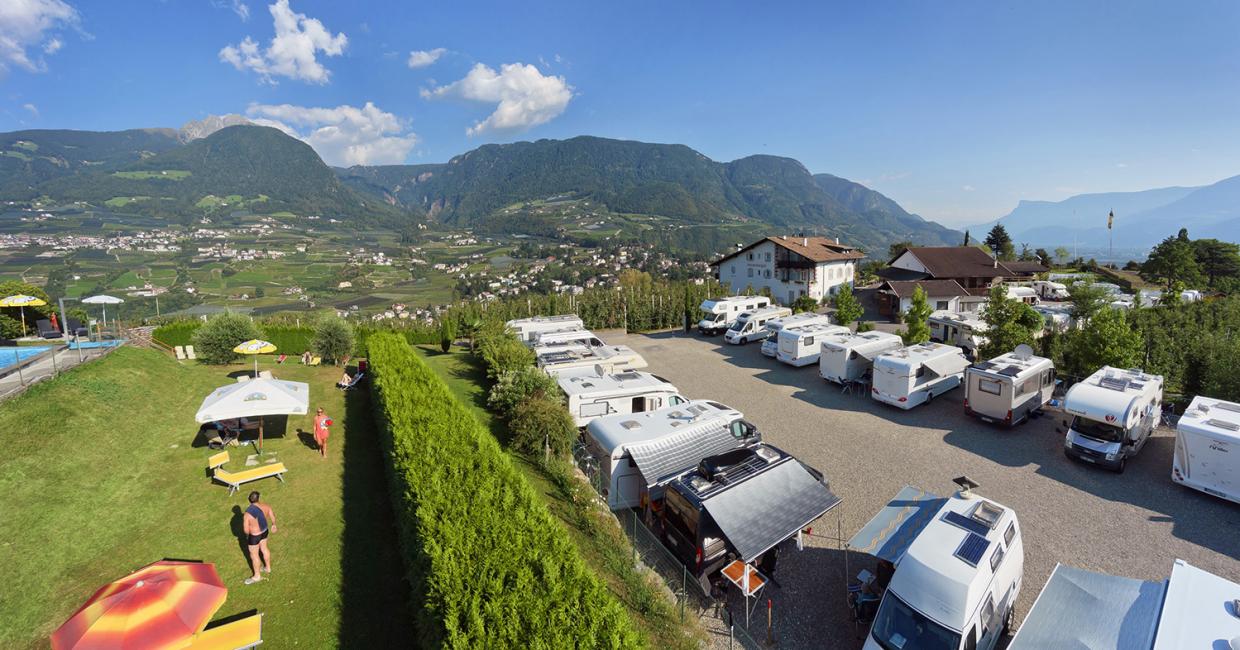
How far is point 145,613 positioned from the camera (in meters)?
4.40

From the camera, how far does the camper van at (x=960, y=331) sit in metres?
19.2

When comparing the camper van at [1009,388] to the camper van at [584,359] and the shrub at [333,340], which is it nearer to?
the camper van at [584,359]

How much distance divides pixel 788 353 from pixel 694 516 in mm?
13151

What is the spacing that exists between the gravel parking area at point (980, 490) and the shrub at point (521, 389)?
591 cm

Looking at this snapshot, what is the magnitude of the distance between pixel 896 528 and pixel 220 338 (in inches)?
843

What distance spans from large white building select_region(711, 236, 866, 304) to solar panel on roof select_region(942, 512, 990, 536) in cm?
2720

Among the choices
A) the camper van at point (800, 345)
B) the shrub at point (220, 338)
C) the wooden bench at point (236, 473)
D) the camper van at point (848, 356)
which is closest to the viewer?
the wooden bench at point (236, 473)

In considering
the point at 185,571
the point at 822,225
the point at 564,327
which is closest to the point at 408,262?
the point at 564,327

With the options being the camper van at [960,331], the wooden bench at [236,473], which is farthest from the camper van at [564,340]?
the camper van at [960,331]

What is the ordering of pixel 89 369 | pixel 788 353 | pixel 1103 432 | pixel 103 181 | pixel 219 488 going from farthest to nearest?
1. pixel 103 181
2. pixel 788 353
3. pixel 89 369
4. pixel 1103 432
5. pixel 219 488

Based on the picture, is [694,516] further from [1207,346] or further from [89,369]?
[1207,346]

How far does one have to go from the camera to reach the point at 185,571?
4918 mm

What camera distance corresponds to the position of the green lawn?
5543 millimetres

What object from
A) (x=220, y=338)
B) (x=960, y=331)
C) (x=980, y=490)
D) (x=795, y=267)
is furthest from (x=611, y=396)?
(x=795, y=267)
